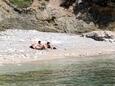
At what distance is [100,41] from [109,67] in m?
8.90

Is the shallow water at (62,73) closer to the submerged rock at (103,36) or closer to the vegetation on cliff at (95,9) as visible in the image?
the submerged rock at (103,36)

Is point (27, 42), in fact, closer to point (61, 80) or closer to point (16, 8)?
point (16, 8)

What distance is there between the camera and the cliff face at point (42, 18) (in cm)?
3034

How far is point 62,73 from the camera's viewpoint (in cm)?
1689

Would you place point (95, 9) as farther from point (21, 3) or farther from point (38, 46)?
point (38, 46)

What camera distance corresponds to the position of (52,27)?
3078 centimetres

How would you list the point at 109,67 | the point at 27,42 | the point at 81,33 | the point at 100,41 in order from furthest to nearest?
the point at 81,33 < the point at 100,41 < the point at 27,42 < the point at 109,67

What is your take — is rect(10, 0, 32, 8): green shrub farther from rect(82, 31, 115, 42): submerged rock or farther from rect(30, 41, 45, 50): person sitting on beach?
rect(30, 41, 45, 50): person sitting on beach

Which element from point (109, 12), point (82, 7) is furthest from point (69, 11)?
point (109, 12)

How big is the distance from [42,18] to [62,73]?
14.5 meters

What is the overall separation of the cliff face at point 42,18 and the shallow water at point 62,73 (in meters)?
9.07

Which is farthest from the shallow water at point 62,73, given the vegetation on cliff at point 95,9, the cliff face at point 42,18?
the vegetation on cliff at point 95,9

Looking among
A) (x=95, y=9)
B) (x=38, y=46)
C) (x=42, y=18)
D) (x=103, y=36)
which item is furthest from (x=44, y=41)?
(x=95, y=9)

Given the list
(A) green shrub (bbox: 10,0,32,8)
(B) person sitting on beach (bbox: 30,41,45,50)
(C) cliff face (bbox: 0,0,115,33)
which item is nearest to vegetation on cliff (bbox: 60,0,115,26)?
(C) cliff face (bbox: 0,0,115,33)
